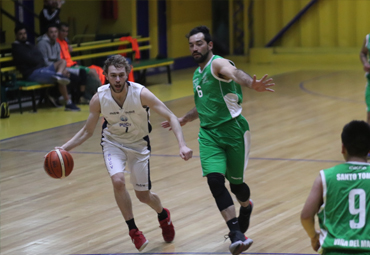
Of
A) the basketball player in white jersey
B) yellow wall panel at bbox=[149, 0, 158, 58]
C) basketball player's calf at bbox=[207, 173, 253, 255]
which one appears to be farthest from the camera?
yellow wall panel at bbox=[149, 0, 158, 58]

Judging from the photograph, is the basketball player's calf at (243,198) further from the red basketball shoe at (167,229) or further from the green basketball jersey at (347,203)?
the green basketball jersey at (347,203)

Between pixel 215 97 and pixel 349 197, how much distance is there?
2.22m

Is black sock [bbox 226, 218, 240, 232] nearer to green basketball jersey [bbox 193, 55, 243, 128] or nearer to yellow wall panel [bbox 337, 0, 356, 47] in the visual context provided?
green basketball jersey [bbox 193, 55, 243, 128]

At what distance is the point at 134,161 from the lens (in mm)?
5227

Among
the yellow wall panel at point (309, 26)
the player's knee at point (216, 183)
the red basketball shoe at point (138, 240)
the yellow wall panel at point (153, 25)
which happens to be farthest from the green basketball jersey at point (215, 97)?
the yellow wall panel at point (309, 26)

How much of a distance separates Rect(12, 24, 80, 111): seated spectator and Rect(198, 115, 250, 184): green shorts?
24.0 ft

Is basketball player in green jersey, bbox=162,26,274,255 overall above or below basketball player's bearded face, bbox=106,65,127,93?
below

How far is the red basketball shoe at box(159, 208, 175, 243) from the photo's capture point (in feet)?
17.6

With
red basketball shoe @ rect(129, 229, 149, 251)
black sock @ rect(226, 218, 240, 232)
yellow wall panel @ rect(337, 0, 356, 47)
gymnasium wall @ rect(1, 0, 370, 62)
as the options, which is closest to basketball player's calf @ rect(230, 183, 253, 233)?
black sock @ rect(226, 218, 240, 232)

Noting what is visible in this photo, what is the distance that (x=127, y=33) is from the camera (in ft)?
52.5

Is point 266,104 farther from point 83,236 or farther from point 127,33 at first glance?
point 83,236

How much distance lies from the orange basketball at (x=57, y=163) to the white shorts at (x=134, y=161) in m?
0.35

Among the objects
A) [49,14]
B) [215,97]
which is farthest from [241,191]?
[49,14]

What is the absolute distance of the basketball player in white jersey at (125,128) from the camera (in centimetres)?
507
